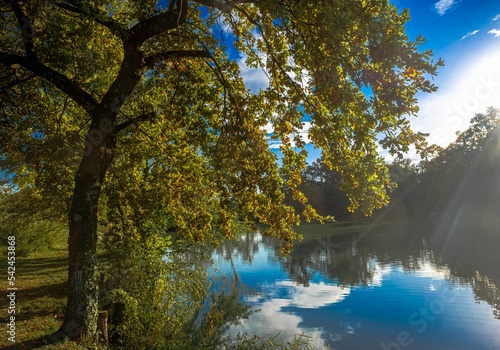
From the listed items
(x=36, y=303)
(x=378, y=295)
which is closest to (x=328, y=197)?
(x=378, y=295)

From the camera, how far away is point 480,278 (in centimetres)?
1844

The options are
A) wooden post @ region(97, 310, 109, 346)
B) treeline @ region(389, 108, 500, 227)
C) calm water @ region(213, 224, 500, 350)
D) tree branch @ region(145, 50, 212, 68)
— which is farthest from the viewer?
treeline @ region(389, 108, 500, 227)

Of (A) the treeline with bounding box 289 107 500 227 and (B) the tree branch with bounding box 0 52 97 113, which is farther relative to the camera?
(A) the treeline with bounding box 289 107 500 227

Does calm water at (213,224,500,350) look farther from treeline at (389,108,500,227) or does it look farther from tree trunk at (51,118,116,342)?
treeline at (389,108,500,227)

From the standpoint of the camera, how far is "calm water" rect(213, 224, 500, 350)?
12.1 meters

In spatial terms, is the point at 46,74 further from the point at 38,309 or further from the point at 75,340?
the point at 38,309

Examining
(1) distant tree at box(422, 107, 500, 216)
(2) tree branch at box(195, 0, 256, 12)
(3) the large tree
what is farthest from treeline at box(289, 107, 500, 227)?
(2) tree branch at box(195, 0, 256, 12)

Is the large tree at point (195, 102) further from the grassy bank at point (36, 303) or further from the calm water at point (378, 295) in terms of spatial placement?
the calm water at point (378, 295)

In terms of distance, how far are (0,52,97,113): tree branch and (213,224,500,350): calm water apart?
7.58 m

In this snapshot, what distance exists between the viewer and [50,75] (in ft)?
21.7

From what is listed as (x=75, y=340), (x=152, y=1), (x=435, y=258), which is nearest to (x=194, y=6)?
(x=152, y=1)

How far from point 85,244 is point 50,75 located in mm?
3185

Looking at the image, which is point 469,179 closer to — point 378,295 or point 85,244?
point 378,295

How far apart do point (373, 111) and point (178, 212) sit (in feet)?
23.8
